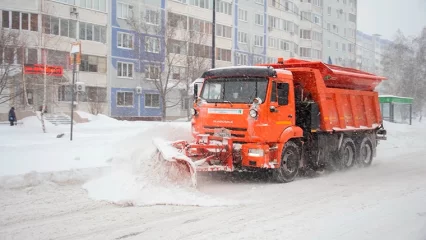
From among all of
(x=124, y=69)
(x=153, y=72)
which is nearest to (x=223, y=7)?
(x=124, y=69)

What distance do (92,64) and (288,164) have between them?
1187 inches

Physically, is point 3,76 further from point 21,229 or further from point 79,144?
point 21,229

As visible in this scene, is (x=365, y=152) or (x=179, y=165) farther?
(x=365, y=152)

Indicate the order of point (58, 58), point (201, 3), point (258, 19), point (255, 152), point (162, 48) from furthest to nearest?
point (258, 19), point (201, 3), point (162, 48), point (58, 58), point (255, 152)

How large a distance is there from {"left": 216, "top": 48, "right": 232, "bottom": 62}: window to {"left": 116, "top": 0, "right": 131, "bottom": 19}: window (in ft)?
38.8

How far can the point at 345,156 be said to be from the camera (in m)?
13.2

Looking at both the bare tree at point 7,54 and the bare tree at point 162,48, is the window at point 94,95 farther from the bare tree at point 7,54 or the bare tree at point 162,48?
the bare tree at point 7,54

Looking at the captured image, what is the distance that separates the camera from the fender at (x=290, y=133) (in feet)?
33.3

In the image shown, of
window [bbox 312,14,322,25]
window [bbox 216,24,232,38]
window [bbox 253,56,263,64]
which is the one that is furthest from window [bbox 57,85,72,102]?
window [bbox 312,14,322,25]

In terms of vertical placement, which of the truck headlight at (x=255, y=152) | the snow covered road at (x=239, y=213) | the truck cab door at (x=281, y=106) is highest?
the truck cab door at (x=281, y=106)

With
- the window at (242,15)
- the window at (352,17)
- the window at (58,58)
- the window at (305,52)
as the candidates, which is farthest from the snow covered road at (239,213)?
the window at (352,17)

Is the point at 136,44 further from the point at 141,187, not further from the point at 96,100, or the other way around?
the point at 141,187

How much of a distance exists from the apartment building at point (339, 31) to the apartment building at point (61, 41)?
39.4 meters

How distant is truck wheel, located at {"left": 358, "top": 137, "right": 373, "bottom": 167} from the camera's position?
46.2 feet
